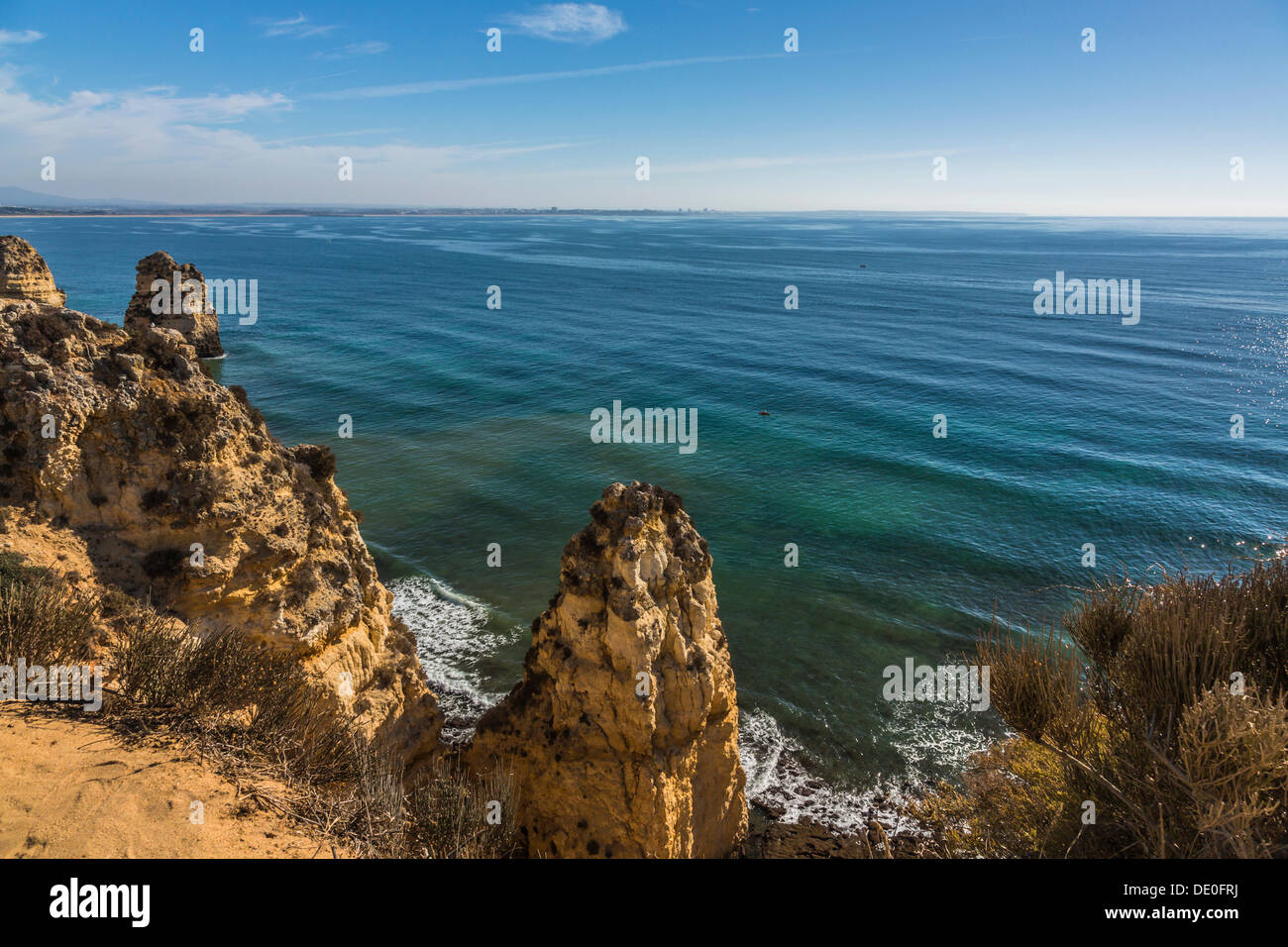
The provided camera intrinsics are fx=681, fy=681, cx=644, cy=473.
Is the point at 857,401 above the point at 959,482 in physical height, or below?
above

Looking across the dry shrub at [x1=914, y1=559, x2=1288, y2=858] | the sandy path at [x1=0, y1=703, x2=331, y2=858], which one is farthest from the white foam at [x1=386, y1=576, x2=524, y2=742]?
the dry shrub at [x1=914, y1=559, x2=1288, y2=858]

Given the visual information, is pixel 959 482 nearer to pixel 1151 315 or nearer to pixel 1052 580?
pixel 1052 580

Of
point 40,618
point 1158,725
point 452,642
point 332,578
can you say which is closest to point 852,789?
point 1158,725

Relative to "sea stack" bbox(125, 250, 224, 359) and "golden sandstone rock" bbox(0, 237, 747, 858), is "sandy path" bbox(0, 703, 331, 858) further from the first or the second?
"sea stack" bbox(125, 250, 224, 359)

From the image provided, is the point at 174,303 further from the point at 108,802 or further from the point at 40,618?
the point at 108,802

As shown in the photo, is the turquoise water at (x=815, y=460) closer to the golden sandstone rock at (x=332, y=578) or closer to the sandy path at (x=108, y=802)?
the golden sandstone rock at (x=332, y=578)

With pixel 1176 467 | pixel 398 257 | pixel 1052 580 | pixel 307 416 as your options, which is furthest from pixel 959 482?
pixel 398 257

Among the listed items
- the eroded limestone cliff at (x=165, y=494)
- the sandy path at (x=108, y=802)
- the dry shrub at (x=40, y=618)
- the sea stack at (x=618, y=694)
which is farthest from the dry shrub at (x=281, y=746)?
the sea stack at (x=618, y=694)
